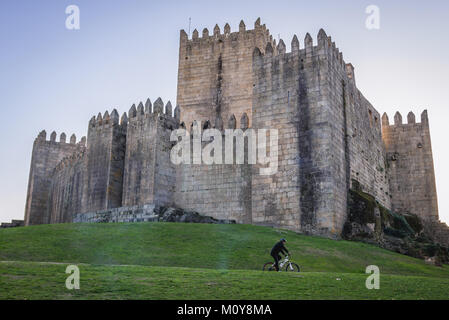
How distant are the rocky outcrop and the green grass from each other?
2.02 m

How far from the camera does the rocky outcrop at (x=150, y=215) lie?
25.7 m

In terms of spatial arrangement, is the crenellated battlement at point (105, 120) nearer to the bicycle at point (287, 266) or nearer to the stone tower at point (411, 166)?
the bicycle at point (287, 266)

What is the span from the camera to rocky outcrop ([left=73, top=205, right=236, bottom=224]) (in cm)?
2574

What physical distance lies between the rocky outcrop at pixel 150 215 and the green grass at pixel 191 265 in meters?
2.02

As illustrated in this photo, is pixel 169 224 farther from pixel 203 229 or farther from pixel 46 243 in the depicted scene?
pixel 46 243

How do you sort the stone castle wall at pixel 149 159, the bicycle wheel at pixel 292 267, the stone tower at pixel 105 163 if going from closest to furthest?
the bicycle wheel at pixel 292 267, the stone castle wall at pixel 149 159, the stone tower at pixel 105 163

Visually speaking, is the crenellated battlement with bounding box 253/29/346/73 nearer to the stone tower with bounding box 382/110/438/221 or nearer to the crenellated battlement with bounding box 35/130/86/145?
the stone tower with bounding box 382/110/438/221

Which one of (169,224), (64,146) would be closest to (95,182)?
(169,224)

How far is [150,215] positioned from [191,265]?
415 inches

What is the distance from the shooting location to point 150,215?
26.5 m

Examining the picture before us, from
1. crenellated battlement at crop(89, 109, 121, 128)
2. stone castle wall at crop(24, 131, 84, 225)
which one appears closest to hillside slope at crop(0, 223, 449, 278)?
crenellated battlement at crop(89, 109, 121, 128)

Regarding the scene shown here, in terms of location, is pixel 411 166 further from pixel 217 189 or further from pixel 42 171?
pixel 42 171

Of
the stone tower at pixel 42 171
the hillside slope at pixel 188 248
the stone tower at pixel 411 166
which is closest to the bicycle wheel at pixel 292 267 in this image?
the hillside slope at pixel 188 248

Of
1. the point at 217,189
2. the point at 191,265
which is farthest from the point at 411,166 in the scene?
the point at 191,265
